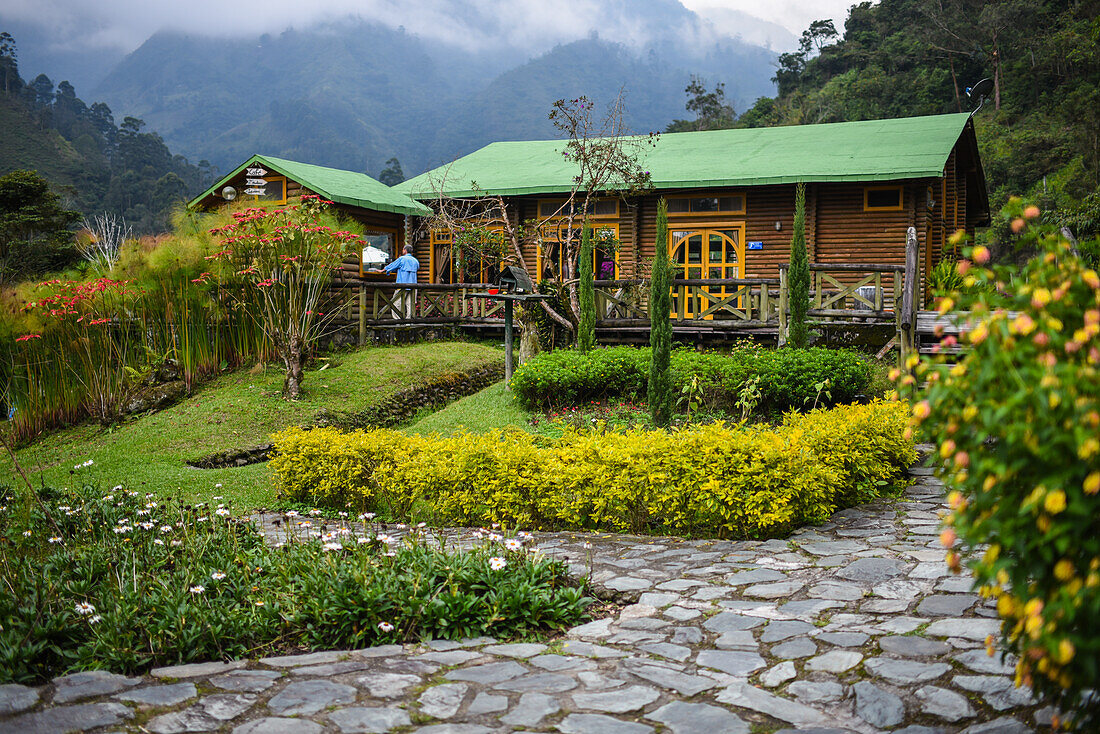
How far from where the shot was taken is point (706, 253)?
18.9m

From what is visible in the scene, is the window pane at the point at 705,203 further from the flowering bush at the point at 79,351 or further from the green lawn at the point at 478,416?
the flowering bush at the point at 79,351

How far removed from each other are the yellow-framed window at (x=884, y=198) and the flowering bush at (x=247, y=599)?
584 inches

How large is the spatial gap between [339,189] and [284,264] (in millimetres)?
7585

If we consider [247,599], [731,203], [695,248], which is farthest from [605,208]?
[247,599]

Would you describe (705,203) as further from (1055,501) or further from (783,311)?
(1055,501)

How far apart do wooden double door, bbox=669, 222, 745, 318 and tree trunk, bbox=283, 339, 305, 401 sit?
870 cm

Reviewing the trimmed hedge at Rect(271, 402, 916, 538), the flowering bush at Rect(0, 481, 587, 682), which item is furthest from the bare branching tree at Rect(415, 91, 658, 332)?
the flowering bush at Rect(0, 481, 587, 682)

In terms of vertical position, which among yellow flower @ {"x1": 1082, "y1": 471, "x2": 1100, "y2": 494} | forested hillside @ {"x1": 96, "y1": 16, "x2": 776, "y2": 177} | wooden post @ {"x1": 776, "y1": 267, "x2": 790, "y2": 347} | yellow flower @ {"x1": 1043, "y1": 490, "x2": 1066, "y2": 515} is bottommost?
yellow flower @ {"x1": 1043, "y1": 490, "x2": 1066, "y2": 515}

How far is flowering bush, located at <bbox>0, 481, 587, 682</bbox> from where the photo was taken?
394 centimetres

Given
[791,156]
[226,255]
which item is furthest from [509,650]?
[791,156]

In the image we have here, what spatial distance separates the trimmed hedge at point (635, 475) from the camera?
622 centimetres

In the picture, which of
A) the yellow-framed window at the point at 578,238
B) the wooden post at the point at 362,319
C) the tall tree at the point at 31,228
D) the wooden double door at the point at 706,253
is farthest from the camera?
the tall tree at the point at 31,228

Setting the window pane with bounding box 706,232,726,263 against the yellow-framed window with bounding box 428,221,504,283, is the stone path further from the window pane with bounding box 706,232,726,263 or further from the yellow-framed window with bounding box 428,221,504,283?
the yellow-framed window with bounding box 428,221,504,283

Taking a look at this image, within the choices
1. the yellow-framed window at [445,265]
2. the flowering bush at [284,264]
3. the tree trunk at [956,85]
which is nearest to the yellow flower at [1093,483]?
the flowering bush at [284,264]
